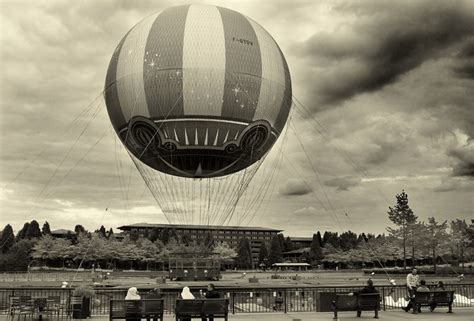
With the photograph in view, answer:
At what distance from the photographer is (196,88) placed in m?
24.6

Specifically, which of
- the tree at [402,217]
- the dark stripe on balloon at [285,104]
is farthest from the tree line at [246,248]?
the dark stripe on balloon at [285,104]

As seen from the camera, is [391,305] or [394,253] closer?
[391,305]

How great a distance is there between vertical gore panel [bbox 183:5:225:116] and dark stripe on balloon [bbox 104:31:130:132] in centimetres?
440

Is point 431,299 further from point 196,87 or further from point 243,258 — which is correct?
point 243,258

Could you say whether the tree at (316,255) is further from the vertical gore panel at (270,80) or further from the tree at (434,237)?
the vertical gore panel at (270,80)

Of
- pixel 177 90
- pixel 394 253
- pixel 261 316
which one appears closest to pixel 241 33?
pixel 177 90

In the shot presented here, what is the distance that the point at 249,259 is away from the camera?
145 metres

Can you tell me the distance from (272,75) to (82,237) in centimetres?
9008

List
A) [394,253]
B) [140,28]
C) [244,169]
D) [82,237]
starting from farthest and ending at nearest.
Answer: [82,237] → [394,253] → [244,169] → [140,28]

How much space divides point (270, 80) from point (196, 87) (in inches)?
169

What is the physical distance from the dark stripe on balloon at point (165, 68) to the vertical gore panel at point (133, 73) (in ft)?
1.14

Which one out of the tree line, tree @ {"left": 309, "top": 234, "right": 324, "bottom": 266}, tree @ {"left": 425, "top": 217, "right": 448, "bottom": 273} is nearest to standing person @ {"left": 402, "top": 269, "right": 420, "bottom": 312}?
the tree line

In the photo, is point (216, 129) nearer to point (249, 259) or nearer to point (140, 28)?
point (140, 28)

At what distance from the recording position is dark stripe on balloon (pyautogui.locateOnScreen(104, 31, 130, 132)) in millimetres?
26781
